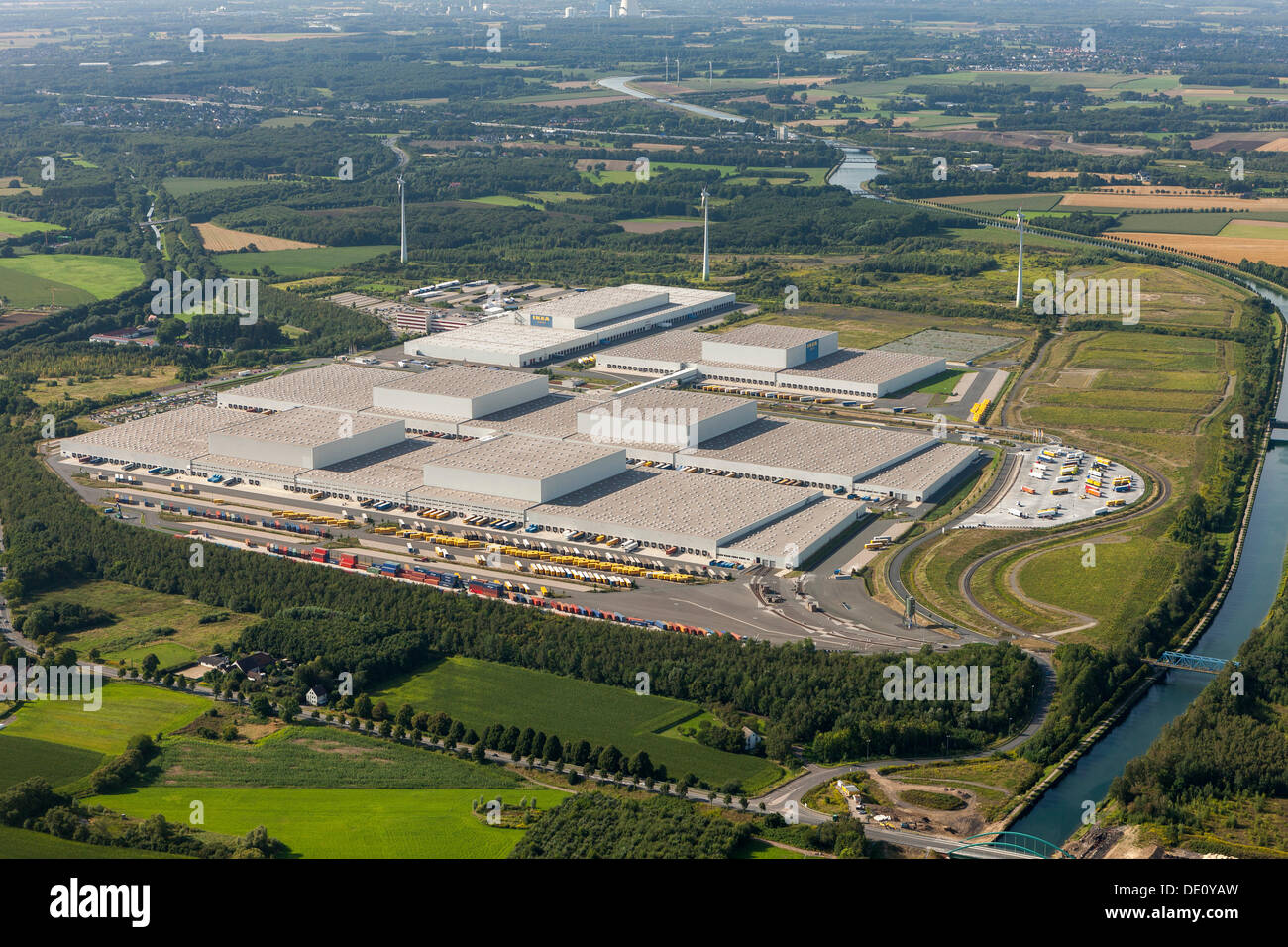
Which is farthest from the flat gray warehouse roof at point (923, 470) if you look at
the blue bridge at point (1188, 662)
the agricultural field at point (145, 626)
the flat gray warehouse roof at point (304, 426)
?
the agricultural field at point (145, 626)

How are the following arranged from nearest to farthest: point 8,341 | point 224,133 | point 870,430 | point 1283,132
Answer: point 870,430
point 8,341
point 1283,132
point 224,133

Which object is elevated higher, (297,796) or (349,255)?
(349,255)

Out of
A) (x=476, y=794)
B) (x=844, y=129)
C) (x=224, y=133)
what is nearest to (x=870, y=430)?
(x=476, y=794)

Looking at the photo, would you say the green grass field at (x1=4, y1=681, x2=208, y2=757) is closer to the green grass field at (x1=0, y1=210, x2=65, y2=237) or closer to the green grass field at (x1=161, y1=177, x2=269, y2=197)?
the green grass field at (x1=0, y1=210, x2=65, y2=237)

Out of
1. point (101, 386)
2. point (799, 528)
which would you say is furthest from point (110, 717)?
point (101, 386)

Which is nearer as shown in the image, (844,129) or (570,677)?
(570,677)
